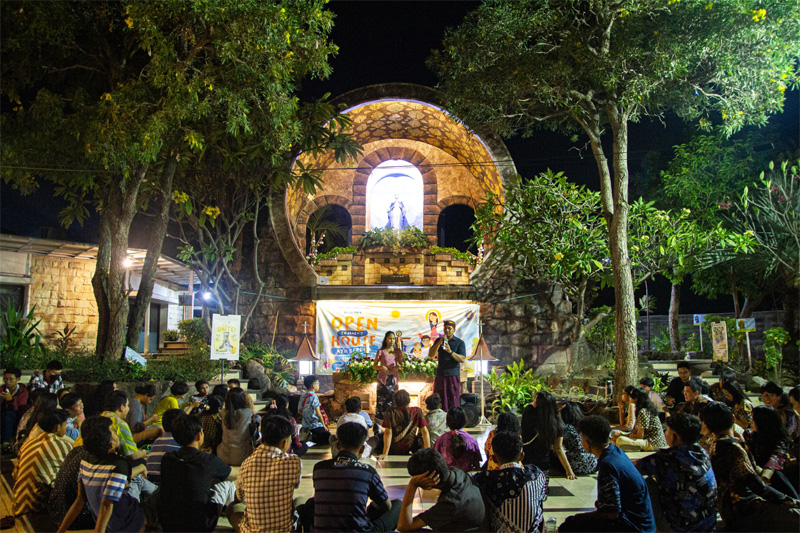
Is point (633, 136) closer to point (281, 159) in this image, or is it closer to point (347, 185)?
point (347, 185)

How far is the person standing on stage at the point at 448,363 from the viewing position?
25.0 ft

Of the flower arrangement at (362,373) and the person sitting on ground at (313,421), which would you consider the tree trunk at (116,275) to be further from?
the person sitting on ground at (313,421)

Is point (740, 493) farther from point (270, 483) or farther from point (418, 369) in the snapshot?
point (418, 369)

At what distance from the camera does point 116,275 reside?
9531mm

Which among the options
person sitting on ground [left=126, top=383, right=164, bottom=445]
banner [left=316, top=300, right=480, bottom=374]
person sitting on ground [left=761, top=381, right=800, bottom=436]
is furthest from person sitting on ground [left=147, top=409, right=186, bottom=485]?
banner [left=316, top=300, right=480, bottom=374]

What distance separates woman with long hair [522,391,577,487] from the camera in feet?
17.5

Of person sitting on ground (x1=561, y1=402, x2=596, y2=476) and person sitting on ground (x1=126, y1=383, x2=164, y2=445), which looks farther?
person sitting on ground (x1=561, y1=402, x2=596, y2=476)

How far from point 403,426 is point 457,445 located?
1326 mm

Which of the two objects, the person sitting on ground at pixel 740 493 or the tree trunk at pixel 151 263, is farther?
the tree trunk at pixel 151 263

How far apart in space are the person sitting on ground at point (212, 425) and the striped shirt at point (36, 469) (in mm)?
1708

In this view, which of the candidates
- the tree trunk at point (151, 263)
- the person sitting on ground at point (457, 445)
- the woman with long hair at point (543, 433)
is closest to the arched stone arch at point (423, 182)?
the tree trunk at point (151, 263)

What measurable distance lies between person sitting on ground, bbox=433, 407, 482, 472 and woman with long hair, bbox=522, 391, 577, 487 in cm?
51

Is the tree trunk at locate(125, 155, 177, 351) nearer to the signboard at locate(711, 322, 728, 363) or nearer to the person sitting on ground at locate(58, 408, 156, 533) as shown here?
the person sitting on ground at locate(58, 408, 156, 533)

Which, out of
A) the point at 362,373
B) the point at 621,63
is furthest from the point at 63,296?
the point at 621,63
